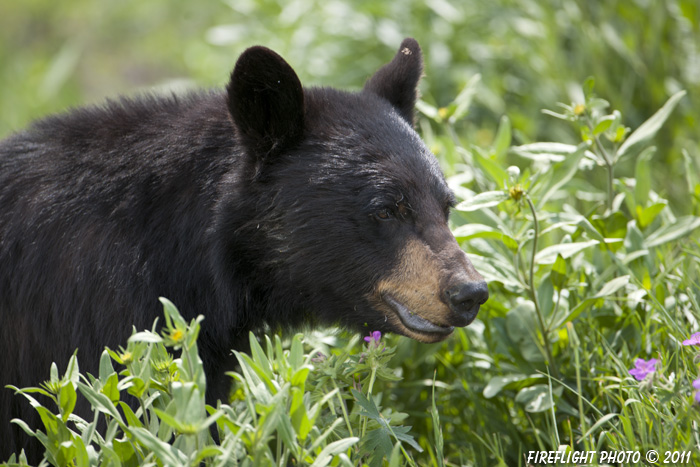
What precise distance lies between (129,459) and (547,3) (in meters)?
5.37

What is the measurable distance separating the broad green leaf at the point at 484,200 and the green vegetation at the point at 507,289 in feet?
0.04

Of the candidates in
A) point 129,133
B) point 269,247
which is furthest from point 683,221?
point 129,133

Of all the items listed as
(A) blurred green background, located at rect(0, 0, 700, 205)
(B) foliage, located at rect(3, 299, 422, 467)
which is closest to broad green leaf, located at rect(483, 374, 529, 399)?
(B) foliage, located at rect(3, 299, 422, 467)

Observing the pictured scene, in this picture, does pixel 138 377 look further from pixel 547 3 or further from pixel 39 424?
pixel 547 3

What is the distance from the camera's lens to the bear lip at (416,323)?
8.90 feet

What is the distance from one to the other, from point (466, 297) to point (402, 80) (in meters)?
1.15

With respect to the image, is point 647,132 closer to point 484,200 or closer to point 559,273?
point 559,273

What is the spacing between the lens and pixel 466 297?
2.60m

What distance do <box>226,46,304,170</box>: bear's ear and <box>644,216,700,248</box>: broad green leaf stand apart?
5.40ft

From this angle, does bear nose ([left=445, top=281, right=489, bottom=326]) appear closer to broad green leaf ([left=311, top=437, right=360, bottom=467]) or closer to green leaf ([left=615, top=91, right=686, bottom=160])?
broad green leaf ([left=311, top=437, right=360, bottom=467])

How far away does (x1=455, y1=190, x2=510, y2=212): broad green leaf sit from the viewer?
9.58 ft

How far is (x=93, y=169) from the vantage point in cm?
287

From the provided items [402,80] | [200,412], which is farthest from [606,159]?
[200,412]

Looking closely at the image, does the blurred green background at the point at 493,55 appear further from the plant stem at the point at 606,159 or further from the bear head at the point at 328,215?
the bear head at the point at 328,215
